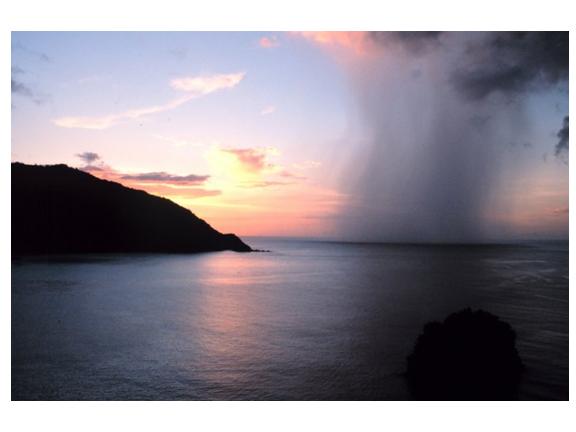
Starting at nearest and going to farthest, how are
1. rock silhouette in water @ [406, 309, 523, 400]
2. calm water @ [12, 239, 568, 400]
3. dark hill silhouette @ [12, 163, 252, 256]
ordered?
rock silhouette in water @ [406, 309, 523, 400], calm water @ [12, 239, 568, 400], dark hill silhouette @ [12, 163, 252, 256]

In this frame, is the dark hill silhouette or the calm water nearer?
the calm water

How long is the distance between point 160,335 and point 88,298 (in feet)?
34.4

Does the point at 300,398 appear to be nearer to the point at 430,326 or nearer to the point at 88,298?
the point at 430,326

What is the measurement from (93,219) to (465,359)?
54063 millimetres

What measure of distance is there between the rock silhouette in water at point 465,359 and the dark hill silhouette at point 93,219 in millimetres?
35463

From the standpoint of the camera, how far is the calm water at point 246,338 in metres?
8.76

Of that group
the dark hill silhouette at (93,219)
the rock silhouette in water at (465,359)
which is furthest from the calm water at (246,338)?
the dark hill silhouette at (93,219)

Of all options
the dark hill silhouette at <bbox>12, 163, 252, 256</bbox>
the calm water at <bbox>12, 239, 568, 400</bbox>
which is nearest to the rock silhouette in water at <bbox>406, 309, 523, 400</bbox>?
the calm water at <bbox>12, 239, 568, 400</bbox>

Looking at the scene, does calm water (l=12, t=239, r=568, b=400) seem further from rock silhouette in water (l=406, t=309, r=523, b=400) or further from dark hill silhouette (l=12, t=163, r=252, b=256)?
dark hill silhouette (l=12, t=163, r=252, b=256)

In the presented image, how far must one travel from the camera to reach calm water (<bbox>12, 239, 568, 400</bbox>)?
876 centimetres

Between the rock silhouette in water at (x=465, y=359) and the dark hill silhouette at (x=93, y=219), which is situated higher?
the dark hill silhouette at (x=93, y=219)

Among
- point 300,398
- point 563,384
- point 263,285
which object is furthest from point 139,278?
point 563,384

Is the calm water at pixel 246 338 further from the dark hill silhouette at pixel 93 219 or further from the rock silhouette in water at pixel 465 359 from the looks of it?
the dark hill silhouette at pixel 93 219

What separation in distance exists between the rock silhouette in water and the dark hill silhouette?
3546cm
